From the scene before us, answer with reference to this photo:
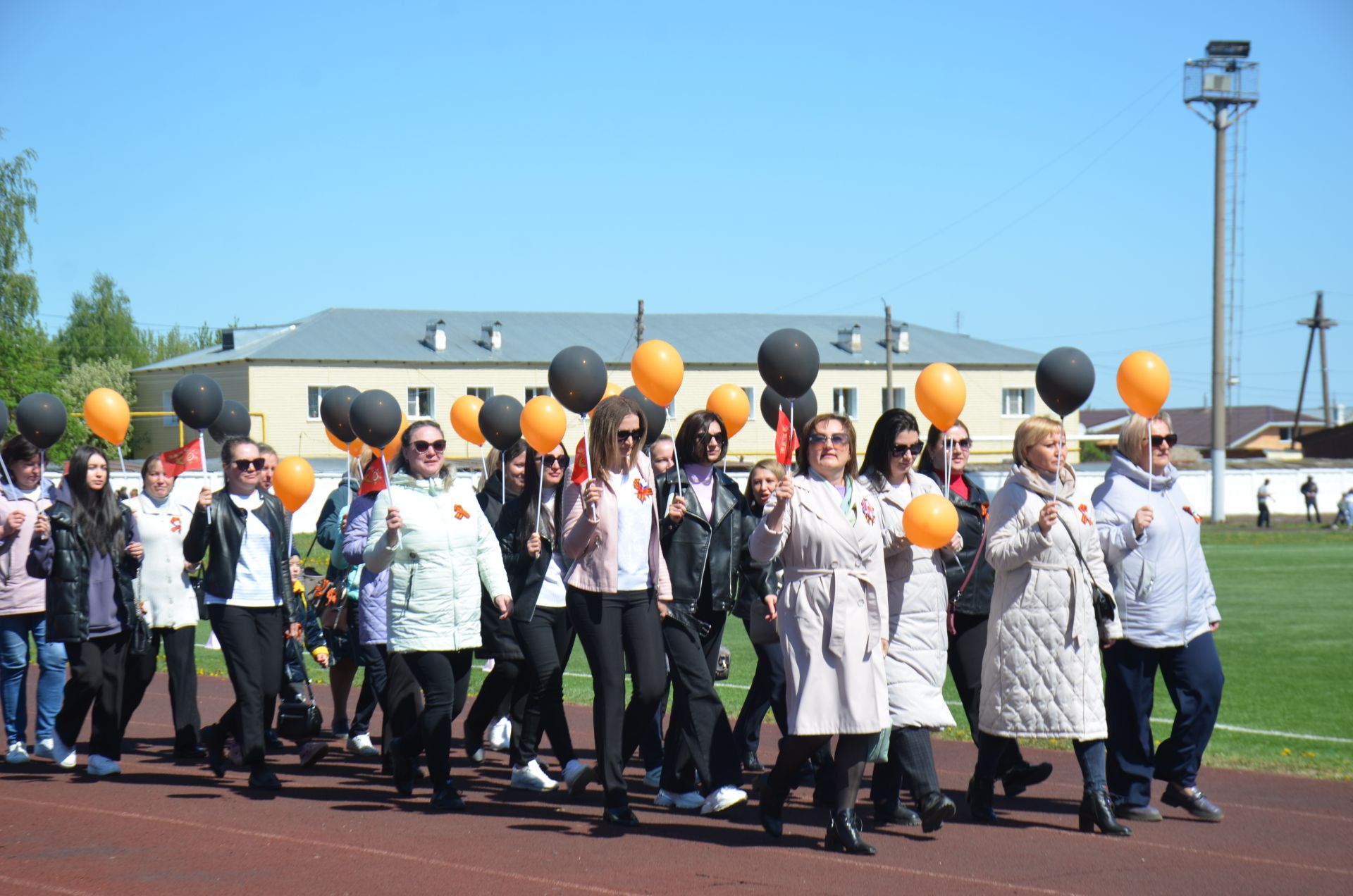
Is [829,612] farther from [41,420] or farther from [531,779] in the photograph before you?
[41,420]

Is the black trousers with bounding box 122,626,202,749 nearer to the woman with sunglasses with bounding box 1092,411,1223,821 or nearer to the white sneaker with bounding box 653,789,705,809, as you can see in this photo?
the white sneaker with bounding box 653,789,705,809

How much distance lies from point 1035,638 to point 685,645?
177cm

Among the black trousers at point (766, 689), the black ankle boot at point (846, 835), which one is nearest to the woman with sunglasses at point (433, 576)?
the black trousers at point (766, 689)

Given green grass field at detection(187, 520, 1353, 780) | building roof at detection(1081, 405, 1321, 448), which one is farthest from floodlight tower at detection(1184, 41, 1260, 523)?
building roof at detection(1081, 405, 1321, 448)

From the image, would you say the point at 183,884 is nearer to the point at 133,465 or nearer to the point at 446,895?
the point at 446,895

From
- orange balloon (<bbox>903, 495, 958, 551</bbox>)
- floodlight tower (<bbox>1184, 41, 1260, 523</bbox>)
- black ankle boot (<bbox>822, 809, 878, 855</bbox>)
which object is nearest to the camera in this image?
black ankle boot (<bbox>822, 809, 878, 855</bbox>)

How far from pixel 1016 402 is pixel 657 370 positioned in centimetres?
6702

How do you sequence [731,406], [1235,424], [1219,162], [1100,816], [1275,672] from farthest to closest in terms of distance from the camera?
[1235,424], [1219,162], [1275,672], [731,406], [1100,816]

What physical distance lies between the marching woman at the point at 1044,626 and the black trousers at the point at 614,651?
5.51ft

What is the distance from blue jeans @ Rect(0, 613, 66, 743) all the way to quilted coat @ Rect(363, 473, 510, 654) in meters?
2.79

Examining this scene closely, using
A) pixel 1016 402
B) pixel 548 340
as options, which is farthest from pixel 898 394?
pixel 548 340

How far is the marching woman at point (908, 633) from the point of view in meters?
6.88

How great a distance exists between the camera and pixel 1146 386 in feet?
24.7

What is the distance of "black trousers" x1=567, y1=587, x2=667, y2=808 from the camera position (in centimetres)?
712
